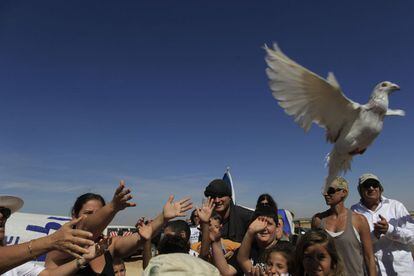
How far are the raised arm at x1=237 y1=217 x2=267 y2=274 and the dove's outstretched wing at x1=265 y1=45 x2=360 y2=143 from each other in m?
1.79

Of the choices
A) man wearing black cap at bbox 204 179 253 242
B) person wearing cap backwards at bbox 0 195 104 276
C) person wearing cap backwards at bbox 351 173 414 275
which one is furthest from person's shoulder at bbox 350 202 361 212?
person wearing cap backwards at bbox 0 195 104 276

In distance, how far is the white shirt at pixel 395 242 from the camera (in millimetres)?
3627

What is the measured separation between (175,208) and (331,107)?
8.17 feet

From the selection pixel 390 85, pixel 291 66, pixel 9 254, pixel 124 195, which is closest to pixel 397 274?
pixel 390 85

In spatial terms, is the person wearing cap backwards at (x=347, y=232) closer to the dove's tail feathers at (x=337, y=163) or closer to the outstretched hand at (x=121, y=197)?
the dove's tail feathers at (x=337, y=163)

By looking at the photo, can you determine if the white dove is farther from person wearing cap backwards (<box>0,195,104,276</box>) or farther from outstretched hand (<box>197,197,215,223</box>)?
person wearing cap backwards (<box>0,195,104,276</box>)

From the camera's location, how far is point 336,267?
2.55m

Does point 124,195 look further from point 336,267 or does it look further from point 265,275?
point 336,267

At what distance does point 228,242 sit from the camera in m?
3.75

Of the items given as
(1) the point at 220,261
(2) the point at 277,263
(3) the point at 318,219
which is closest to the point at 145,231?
(1) the point at 220,261

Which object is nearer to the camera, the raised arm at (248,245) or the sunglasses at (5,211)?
the sunglasses at (5,211)

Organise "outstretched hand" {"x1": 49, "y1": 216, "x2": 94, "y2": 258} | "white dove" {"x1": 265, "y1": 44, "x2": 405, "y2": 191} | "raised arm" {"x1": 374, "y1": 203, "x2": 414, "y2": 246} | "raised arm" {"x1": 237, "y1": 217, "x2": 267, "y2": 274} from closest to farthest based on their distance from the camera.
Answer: "outstretched hand" {"x1": 49, "y1": 216, "x2": 94, "y2": 258} < "raised arm" {"x1": 237, "y1": 217, "x2": 267, "y2": 274} < "raised arm" {"x1": 374, "y1": 203, "x2": 414, "y2": 246} < "white dove" {"x1": 265, "y1": 44, "x2": 405, "y2": 191}

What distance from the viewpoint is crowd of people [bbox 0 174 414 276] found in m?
1.81

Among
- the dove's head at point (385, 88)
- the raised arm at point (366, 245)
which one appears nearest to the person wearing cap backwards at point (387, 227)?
the raised arm at point (366, 245)
